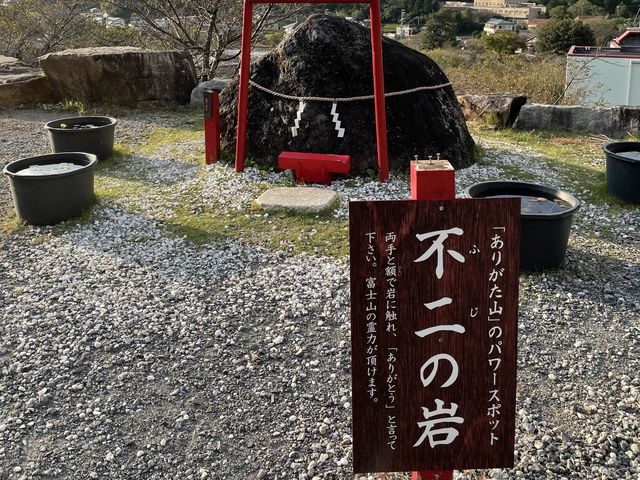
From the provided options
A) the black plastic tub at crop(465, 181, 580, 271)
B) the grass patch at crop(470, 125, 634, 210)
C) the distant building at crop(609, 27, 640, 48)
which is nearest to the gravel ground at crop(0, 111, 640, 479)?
the black plastic tub at crop(465, 181, 580, 271)

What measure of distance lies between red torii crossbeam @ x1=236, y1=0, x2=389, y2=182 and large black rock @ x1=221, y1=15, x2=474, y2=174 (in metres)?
0.26

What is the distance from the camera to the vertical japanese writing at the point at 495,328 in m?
1.86

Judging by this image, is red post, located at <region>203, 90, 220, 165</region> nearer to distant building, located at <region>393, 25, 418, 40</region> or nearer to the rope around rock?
the rope around rock

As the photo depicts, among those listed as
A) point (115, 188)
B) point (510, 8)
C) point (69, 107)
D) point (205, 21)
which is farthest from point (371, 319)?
point (510, 8)

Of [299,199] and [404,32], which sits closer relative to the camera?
[299,199]

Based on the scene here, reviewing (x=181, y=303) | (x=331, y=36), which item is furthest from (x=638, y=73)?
(x=181, y=303)

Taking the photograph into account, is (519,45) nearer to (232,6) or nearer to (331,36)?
(232,6)

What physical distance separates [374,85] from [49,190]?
3136 mm

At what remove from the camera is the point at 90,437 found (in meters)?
2.80

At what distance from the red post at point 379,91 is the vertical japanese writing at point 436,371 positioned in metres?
4.31

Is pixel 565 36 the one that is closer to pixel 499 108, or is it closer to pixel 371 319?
pixel 499 108

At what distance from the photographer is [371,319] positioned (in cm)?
190

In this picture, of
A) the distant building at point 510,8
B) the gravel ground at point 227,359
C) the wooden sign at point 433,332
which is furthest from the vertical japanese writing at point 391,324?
the distant building at point 510,8

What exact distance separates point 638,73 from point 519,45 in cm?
1203
